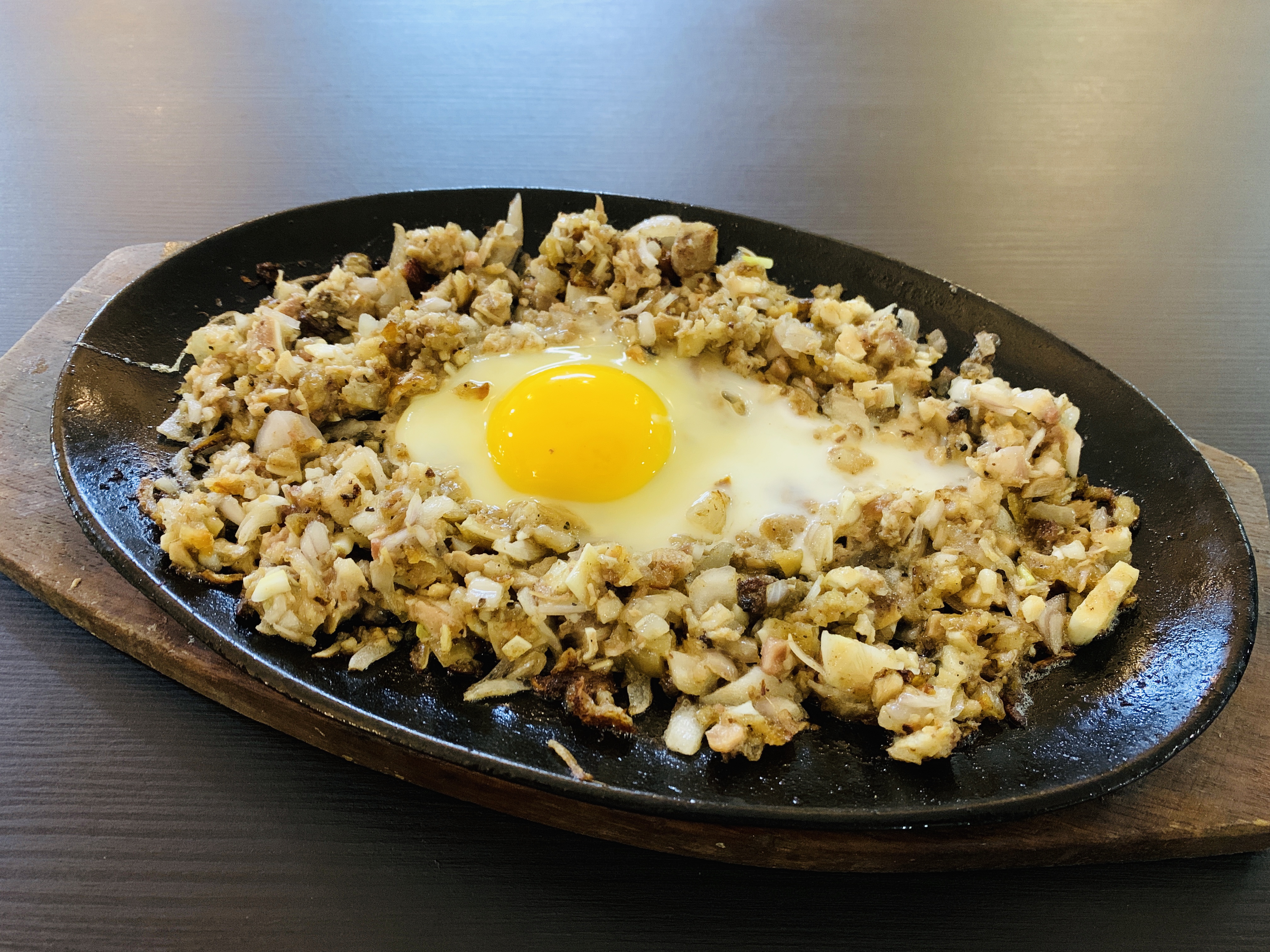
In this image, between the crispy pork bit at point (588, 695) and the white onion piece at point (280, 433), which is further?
the white onion piece at point (280, 433)

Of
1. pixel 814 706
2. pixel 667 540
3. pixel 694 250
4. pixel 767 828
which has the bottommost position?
pixel 767 828

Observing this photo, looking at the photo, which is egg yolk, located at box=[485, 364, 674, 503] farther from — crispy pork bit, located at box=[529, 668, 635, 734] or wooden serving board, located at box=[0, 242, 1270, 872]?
wooden serving board, located at box=[0, 242, 1270, 872]

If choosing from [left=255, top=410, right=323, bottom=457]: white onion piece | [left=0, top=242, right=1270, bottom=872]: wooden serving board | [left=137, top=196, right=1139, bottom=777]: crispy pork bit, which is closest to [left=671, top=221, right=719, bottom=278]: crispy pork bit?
[left=137, top=196, right=1139, bottom=777]: crispy pork bit

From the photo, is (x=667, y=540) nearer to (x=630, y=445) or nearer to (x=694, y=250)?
(x=630, y=445)

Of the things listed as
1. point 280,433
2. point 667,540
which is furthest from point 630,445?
point 280,433

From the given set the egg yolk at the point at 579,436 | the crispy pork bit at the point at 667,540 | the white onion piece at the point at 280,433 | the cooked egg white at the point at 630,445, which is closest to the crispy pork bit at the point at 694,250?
the crispy pork bit at the point at 667,540

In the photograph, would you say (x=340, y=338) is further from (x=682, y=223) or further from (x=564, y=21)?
(x=564, y=21)

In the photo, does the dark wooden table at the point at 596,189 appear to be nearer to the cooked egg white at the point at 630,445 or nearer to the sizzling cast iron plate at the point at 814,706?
the sizzling cast iron plate at the point at 814,706
